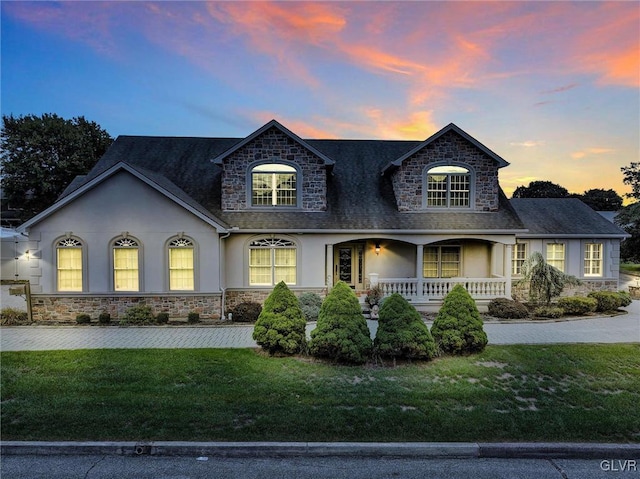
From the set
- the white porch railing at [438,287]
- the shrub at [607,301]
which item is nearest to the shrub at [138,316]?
the white porch railing at [438,287]

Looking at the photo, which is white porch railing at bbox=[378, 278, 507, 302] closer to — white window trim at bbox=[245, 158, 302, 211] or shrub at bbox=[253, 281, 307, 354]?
white window trim at bbox=[245, 158, 302, 211]

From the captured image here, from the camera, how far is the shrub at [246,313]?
43.3 feet

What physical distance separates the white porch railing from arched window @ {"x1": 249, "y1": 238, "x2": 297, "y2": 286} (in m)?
4.10

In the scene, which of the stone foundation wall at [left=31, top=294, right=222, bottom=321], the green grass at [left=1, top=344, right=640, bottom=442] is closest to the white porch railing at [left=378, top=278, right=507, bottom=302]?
the green grass at [left=1, top=344, right=640, bottom=442]

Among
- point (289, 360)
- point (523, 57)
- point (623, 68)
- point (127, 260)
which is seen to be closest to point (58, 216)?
point (127, 260)

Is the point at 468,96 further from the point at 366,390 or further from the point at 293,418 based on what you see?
the point at 293,418

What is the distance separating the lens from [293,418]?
5762 millimetres

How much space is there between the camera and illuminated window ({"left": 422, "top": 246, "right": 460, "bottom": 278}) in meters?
17.0

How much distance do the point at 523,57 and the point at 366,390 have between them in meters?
16.7

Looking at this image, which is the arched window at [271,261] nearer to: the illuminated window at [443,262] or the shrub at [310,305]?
the shrub at [310,305]

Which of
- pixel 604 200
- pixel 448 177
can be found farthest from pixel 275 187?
pixel 604 200

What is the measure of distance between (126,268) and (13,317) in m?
4.34

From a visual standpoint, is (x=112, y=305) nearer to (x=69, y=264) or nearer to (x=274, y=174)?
(x=69, y=264)

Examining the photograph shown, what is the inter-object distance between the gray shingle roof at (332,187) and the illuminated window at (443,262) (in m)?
1.97
